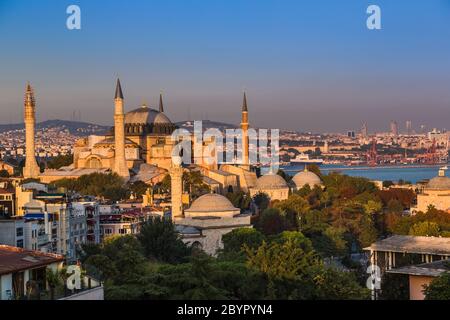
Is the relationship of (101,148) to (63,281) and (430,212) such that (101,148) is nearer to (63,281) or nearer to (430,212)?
(430,212)

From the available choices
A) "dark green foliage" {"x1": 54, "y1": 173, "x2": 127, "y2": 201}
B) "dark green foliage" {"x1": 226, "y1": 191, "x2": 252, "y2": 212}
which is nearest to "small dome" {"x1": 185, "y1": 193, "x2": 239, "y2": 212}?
"dark green foliage" {"x1": 226, "y1": 191, "x2": 252, "y2": 212}

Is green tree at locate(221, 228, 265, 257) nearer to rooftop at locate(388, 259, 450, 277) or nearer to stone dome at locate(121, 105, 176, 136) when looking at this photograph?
rooftop at locate(388, 259, 450, 277)

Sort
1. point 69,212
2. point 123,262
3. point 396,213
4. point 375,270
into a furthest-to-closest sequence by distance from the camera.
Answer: point 396,213
point 69,212
point 375,270
point 123,262

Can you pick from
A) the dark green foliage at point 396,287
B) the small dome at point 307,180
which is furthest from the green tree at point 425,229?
the small dome at point 307,180

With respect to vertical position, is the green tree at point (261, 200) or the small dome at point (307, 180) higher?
the small dome at point (307, 180)

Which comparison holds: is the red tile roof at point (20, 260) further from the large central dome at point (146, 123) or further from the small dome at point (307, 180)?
the large central dome at point (146, 123)
